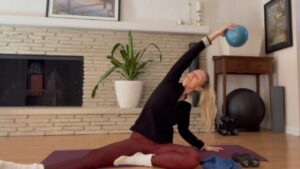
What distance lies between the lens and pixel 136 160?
1797 millimetres

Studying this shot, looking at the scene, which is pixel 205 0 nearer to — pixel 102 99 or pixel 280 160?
pixel 102 99

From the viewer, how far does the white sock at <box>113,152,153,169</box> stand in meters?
1.77

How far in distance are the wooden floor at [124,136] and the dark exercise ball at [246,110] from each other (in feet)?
0.56

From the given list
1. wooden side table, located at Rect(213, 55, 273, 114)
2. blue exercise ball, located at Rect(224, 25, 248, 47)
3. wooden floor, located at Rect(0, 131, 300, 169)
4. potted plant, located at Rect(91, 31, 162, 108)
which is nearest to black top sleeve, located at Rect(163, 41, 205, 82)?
blue exercise ball, located at Rect(224, 25, 248, 47)

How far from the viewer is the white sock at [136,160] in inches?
69.9

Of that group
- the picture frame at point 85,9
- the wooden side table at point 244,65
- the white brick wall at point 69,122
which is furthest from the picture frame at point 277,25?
the picture frame at point 85,9

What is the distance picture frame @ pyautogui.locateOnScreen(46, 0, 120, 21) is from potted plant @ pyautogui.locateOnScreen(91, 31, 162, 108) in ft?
1.52

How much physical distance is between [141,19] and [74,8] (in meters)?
0.98

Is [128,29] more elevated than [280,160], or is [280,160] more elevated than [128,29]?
[128,29]

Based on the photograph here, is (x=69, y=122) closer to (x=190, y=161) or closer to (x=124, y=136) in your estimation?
(x=124, y=136)

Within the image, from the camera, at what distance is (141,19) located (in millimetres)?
4070

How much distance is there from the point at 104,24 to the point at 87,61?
0.58 metres

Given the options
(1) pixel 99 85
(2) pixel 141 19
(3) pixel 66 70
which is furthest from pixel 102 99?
(2) pixel 141 19

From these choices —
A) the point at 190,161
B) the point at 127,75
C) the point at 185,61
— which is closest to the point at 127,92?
the point at 127,75
